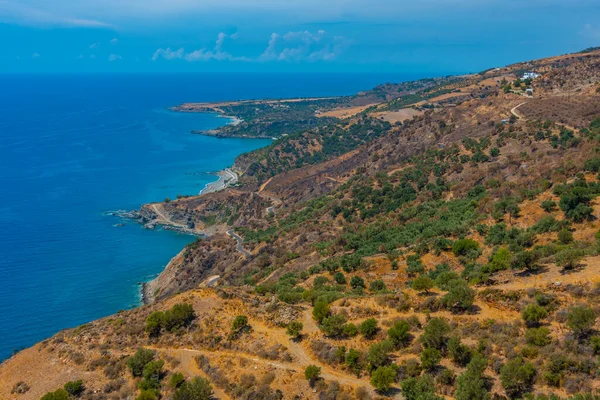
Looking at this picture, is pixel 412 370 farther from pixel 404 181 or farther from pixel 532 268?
pixel 404 181

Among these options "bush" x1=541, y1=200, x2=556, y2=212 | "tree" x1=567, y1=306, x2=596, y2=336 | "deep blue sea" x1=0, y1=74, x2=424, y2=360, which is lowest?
"deep blue sea" x1=0, y1=74, x2=424, y2=360

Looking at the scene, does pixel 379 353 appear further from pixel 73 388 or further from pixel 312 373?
pixel 73 388

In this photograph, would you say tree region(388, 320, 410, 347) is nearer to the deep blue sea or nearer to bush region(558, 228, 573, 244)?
bush region(558, 228, 573, 244)

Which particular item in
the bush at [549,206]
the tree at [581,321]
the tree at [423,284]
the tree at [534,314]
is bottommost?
the tree at [423,284]

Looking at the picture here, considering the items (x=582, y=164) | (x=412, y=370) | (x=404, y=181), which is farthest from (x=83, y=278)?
Result: (x=582, y=164)

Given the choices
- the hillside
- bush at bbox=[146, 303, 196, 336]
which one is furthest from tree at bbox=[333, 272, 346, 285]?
bush at bbox=[146, 303, 196, 336]

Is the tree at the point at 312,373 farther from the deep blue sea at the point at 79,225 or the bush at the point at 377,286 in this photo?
the deep blue sea at the point at 79,225

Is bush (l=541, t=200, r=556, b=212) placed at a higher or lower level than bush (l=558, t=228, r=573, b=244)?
higher

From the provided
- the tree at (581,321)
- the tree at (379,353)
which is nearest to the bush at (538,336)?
the tree at (581,321)
